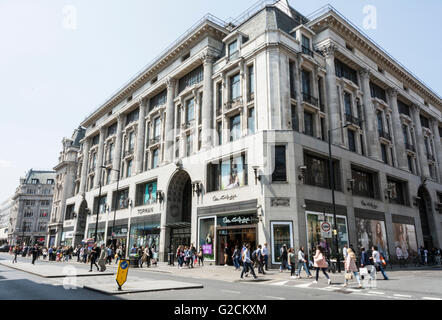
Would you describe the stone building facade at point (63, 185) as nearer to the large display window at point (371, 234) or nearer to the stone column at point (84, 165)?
the stone column at point (84, 165)

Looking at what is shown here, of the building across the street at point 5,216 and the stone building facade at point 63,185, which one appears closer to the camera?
the stone building facade at point 63,185

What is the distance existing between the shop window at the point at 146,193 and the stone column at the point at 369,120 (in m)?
25.9

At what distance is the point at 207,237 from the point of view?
2872 centimetres

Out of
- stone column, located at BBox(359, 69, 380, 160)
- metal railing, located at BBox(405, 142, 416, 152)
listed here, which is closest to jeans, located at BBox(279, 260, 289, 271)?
stone column, located at BBox(359, 69, 380, 160)

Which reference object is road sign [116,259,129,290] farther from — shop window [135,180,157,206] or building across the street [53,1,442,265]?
shop window [135,180,157,206]

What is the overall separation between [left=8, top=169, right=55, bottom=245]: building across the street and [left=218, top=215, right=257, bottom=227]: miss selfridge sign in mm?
98893

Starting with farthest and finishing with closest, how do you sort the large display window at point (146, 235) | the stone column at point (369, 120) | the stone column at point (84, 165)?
the stone column at point (84, 165)
the large display window at point (146, 235)
the stone column at point (369, 120)

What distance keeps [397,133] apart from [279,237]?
1054 inches

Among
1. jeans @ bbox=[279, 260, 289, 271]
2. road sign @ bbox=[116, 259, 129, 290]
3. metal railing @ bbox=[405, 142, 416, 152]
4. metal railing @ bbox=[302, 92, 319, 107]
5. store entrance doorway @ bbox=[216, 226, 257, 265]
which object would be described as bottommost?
jeans @ bbox=[279, 260, 289, 271]

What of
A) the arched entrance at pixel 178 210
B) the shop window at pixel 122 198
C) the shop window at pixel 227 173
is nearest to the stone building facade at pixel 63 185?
the shop window at pixel 122 198

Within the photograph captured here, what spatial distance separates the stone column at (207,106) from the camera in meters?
32.0

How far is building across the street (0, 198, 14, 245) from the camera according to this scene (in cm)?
12647

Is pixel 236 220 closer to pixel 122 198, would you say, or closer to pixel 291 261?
pixel 291 261
